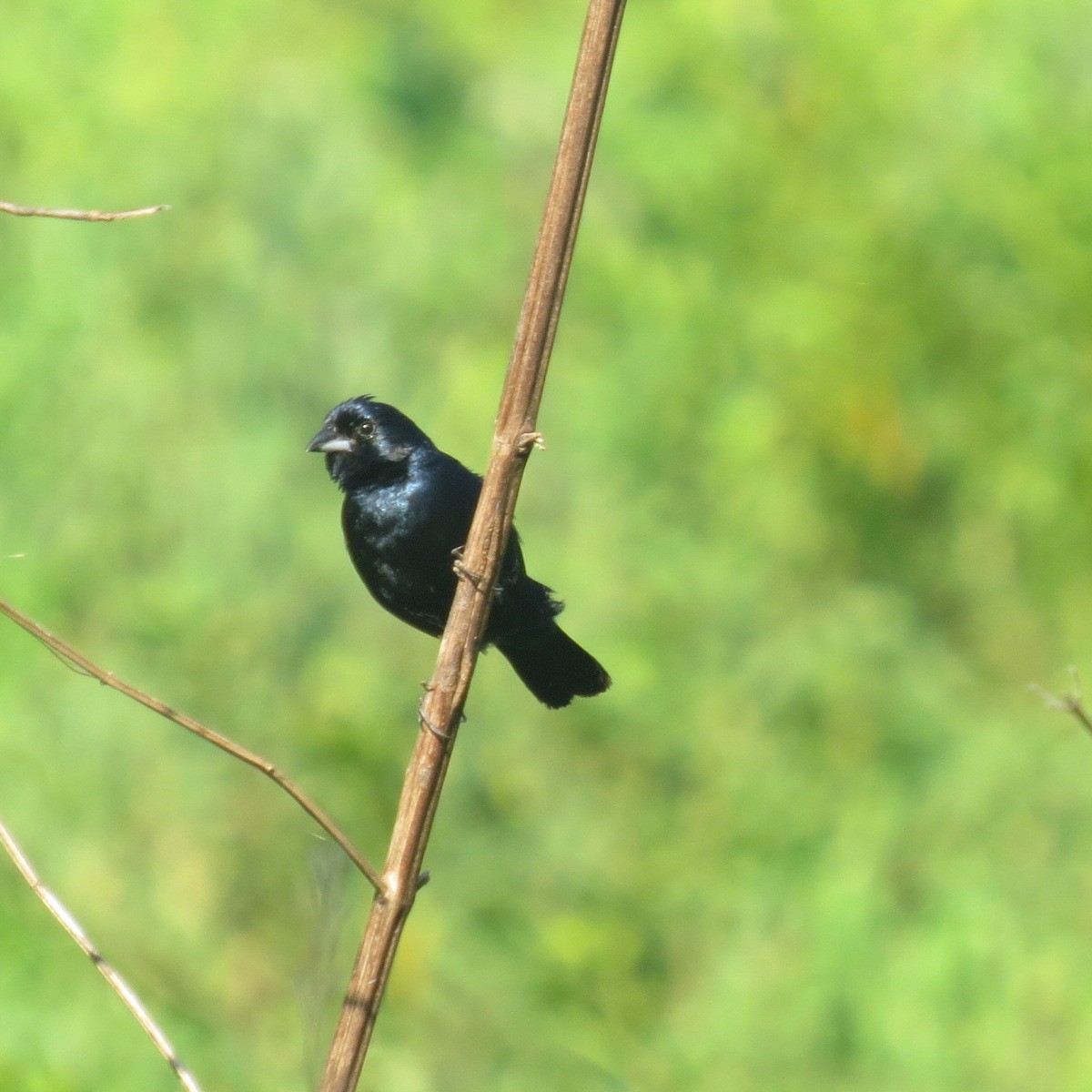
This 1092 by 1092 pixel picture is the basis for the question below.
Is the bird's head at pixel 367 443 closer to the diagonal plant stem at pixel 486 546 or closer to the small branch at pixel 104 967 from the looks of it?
the diagonal plant stem at pixel 486 546

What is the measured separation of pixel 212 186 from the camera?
6.02 m

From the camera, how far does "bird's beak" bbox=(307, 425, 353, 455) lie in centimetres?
369

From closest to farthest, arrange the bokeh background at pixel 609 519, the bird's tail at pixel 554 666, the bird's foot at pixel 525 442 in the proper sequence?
the bird's foot at pixel 525 442 < the bird's tail at pixel 554 666 < the bokeh background at pixel 609 519

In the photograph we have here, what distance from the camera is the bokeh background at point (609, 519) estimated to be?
5000 millimetres

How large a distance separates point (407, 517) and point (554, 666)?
0.70 meters

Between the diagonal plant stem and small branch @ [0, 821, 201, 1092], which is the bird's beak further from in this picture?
small branch @ [0, 821, 201, 1092]

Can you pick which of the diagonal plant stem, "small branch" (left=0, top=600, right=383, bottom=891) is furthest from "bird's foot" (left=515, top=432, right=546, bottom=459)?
"small branch" (left=0, top=600, right=383, bottom=891)

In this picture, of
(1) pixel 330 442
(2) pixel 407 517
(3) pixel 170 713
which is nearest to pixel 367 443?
(1) pixel 330 442

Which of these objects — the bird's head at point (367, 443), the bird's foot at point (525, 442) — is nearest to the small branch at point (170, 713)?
the bird's foot at point (525, 442)

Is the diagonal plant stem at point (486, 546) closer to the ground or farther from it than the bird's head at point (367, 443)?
closer to the ground

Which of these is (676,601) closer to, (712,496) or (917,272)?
(712,496)

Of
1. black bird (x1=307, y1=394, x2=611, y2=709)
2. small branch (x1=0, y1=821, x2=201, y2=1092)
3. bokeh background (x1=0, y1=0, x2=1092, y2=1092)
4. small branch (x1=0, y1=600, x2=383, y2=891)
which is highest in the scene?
bokeh background (x1=0, y1=0, x2=1092, y2=1092)

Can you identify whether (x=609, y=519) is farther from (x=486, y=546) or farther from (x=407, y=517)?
(x=486, y=546)

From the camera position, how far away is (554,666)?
404 cm
